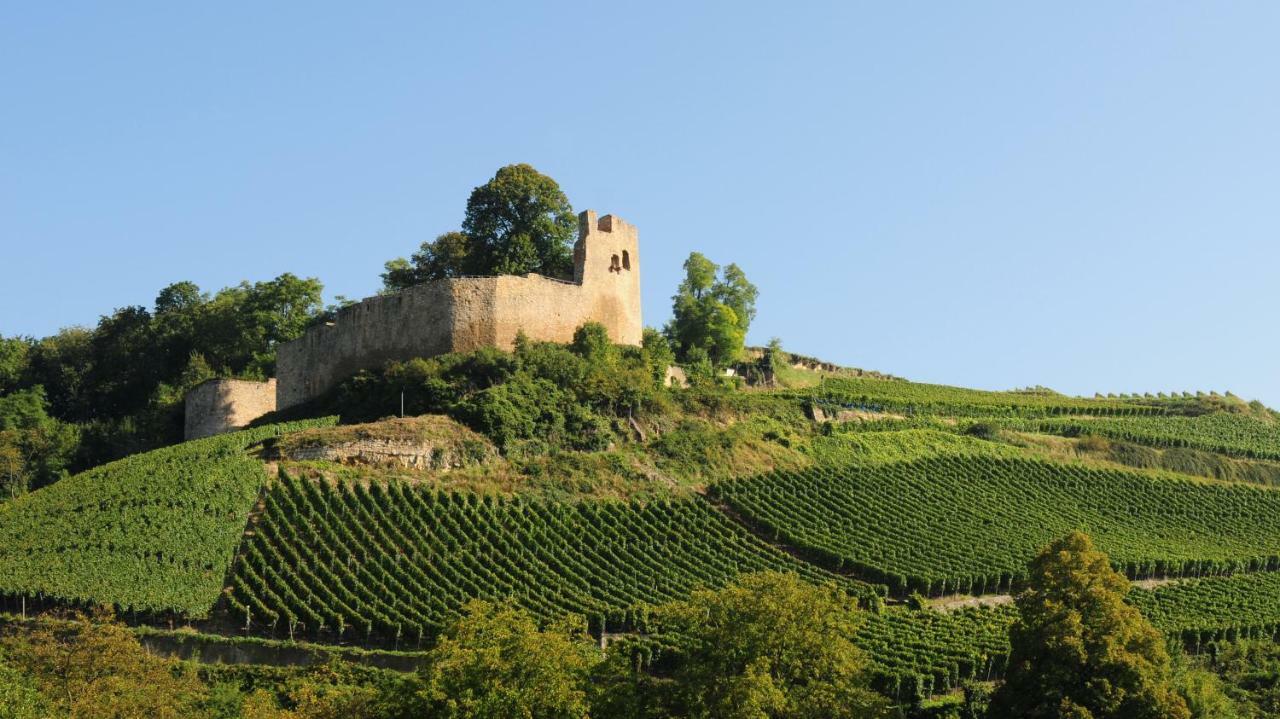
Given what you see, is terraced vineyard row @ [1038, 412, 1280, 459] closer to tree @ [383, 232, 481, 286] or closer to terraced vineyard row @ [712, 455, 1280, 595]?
terraced vineyard row @ [712, 455, 1280, 595]

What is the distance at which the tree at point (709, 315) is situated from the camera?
66562 millimetres

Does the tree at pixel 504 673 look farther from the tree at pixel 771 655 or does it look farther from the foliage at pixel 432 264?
the foliage at pixel 432 264

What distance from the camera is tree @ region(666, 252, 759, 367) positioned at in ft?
218

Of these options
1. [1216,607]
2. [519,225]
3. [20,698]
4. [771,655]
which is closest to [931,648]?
[771,655]

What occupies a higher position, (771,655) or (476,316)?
(476,316)

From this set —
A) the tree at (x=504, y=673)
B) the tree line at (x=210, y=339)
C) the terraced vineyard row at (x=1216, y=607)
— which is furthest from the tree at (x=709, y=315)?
the tree at (x=504, y=673)

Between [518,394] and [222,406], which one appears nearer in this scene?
[518,394]

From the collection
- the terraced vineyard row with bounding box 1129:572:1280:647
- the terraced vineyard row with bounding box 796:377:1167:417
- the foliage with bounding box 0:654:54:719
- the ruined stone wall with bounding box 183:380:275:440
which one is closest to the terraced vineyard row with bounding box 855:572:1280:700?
the terraced vineyard row with bounding box 1129:572:1280:647

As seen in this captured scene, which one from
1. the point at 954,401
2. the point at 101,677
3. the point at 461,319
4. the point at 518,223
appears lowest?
the point at 101,677

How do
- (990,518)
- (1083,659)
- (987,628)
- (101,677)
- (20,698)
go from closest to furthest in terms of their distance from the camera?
(20,698) < (101,677) < (1083,659) < (987,628) < (990,518)

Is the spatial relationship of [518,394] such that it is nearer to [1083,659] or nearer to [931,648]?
[931,648]

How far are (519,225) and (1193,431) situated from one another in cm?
3145

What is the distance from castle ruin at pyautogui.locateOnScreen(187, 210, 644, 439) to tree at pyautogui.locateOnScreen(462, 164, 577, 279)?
138 cm

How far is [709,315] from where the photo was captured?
67.1 m
